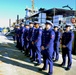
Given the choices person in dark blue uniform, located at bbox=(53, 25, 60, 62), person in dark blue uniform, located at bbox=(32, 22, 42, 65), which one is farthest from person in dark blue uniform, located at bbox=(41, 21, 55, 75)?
person in dark blue uniform, located at bbox=(53, 25, 60, 62)

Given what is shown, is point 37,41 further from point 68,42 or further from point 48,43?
point 48,43

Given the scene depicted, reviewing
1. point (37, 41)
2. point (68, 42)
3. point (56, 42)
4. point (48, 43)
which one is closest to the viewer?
point (48, 43)

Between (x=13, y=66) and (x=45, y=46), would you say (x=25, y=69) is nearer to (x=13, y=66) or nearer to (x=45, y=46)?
(x=13, y=66)


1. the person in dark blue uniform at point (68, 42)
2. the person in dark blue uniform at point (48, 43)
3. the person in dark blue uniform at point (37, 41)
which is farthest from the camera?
the person in dark blue uniform at point (37, 41)

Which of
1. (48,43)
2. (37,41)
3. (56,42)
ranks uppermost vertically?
(48,43)

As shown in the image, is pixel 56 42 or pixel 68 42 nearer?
pixel 68 42

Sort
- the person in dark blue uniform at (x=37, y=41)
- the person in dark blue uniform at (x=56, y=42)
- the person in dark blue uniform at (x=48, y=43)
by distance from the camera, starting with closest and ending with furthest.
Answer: the person in dark blue uniform at (x=48, y=43) → the person in dark blue uniform at (x=37, y=41) → the person in dark blue uniform at (x=56, y=42)

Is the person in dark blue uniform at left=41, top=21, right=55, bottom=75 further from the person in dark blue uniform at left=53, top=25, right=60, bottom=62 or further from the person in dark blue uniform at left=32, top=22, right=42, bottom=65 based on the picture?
the person in dark blue uniform at left=53, top=25, right=60, bottom=62

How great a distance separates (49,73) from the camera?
6.93 m

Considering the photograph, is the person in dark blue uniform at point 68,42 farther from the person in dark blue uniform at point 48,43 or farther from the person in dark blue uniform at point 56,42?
the person in dark blue uniform at point 56,42

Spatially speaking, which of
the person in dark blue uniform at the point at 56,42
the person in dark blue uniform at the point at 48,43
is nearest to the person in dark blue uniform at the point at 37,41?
the person in dark blue uniform at the point at 56,42

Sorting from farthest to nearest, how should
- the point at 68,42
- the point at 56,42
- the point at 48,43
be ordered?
the point at 56,42
the point at 68,42
the point at 48,43

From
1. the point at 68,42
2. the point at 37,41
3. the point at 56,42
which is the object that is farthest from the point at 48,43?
the point at 56,42

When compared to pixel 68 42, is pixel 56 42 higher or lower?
lower
